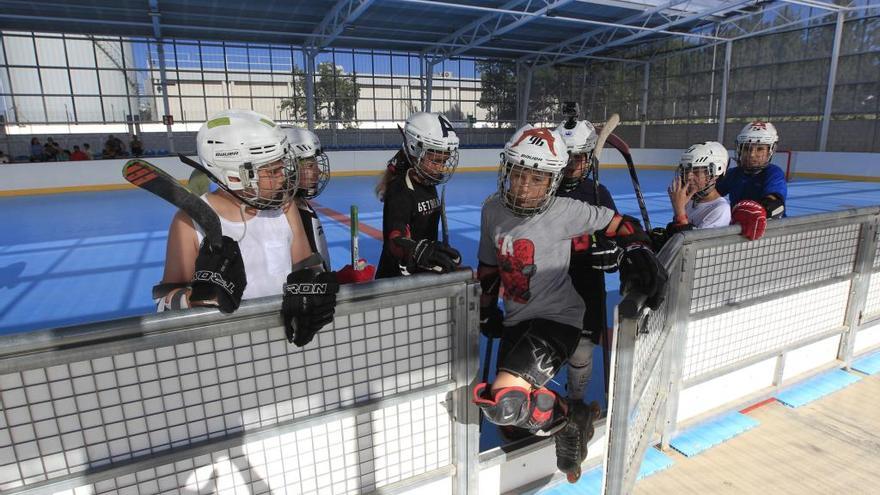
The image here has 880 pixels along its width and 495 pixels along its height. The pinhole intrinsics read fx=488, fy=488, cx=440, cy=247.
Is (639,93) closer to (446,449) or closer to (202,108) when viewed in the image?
(202,108)

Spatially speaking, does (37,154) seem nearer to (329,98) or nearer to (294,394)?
(329,98)

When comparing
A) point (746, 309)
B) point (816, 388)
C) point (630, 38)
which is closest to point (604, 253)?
point (746, 309)

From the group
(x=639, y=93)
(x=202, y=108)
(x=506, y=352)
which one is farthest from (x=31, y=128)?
(x=639, y=93)

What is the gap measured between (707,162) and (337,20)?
1885 centimetres

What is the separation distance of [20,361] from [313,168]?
1860mm

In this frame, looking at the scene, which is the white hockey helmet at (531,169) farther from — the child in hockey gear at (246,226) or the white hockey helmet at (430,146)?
the child in hockey gear at (246,226)

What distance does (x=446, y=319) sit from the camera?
179 cm

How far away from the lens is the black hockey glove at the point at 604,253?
2.18 m

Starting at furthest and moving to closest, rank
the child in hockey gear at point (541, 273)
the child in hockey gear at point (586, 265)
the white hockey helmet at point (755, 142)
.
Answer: the white hockey helmet at point (755, 142) → the child in hockey gear at point (586, 265) → the child in hockey gear at point (541, 273)

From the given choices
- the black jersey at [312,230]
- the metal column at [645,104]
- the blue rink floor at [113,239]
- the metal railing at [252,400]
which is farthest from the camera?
the metal column at [645,104]

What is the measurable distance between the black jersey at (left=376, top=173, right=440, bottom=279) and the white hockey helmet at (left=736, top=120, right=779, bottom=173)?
223 cm

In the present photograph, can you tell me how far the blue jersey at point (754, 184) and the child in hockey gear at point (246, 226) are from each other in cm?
292

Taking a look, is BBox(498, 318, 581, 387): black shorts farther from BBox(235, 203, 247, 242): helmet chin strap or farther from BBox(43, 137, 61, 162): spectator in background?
BBox(43, 137, 61, 162): spectator in background

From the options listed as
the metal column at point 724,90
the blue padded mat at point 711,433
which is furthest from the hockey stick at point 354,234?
the metal column at point 724,90
